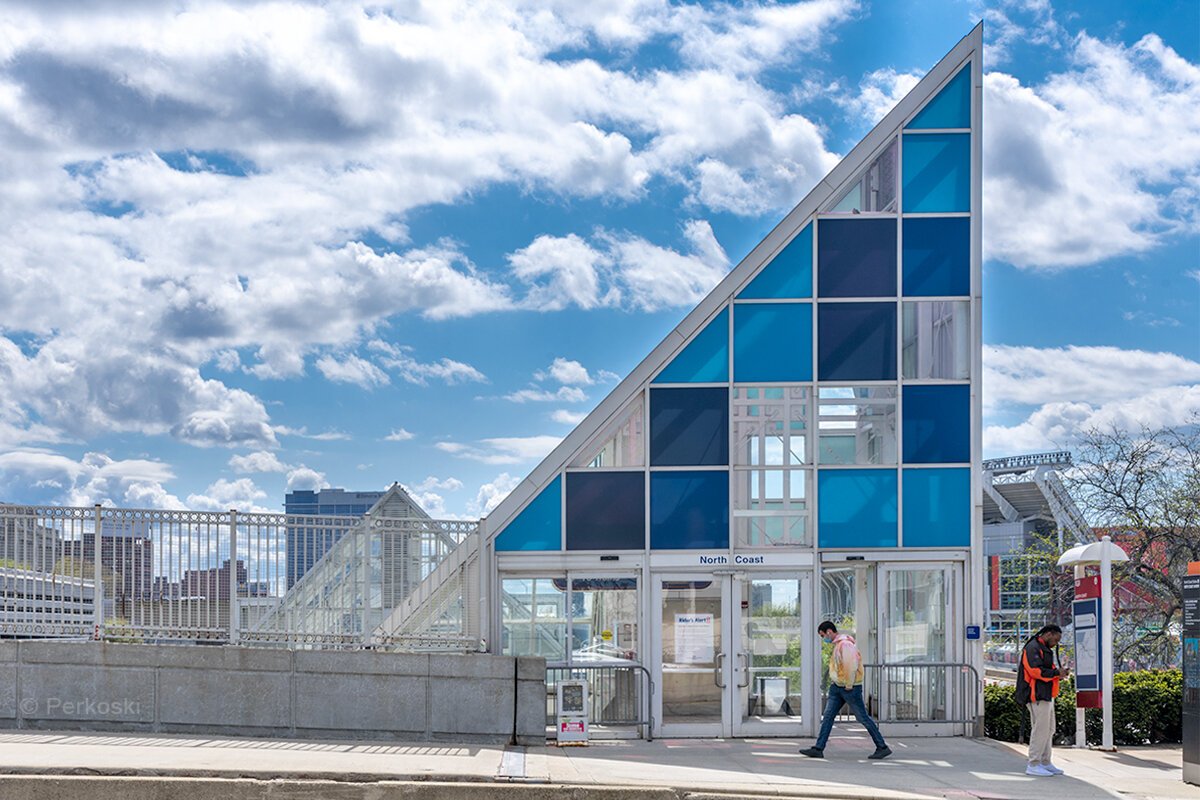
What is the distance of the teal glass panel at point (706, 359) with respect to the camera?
58.6 feet

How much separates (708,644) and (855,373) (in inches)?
168

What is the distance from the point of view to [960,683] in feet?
58.7

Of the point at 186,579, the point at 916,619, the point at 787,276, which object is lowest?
the point at 916,619

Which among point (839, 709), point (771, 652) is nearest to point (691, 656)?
point (771, 652)

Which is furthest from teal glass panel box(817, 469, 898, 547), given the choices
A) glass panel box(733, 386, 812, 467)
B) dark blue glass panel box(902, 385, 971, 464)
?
dark blue glass panel box(902, 385, 971, 464)

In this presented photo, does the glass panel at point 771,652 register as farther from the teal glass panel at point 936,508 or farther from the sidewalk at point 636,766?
the teal glass panel at point 936,508

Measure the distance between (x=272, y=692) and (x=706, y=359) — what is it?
7.17 metres

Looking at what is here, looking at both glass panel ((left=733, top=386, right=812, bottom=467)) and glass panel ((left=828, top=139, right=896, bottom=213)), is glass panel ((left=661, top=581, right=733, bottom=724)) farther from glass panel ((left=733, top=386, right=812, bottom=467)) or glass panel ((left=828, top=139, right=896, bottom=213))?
glass panel ((left=828, top=139, right=896, bottom=213))

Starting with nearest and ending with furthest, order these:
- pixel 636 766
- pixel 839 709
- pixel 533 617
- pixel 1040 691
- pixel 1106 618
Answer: pixel 636 766 → pixel 1040 691 → pixel 839 709 → pixel 1106 618 → pixel 533 617

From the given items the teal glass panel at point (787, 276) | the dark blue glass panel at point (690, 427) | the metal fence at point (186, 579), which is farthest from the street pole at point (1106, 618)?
the metal fence at point (186, 579)

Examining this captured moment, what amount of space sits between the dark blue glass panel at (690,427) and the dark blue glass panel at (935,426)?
258cm

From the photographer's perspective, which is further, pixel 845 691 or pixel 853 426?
pixel 853 426

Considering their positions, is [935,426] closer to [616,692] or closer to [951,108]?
[951,108]

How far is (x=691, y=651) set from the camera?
1759cm
